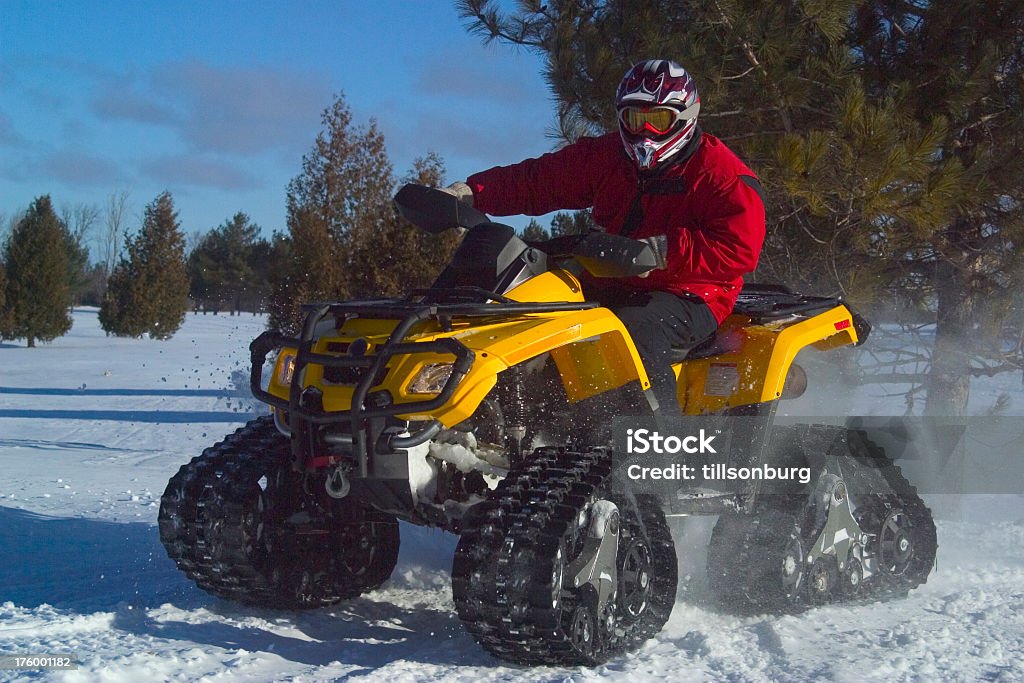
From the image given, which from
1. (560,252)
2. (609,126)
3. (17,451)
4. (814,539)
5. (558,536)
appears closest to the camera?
(558,536)

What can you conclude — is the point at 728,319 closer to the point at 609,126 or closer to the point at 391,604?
the point at 391,604

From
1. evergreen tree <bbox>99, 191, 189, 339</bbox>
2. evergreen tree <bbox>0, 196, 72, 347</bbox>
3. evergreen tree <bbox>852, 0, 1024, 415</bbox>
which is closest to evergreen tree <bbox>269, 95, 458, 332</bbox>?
evergreen tree <bbox>852, 0, 1024, 415</bbox>

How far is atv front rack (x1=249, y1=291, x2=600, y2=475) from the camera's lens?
10.9 ft

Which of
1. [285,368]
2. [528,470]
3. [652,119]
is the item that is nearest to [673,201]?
[652,119]

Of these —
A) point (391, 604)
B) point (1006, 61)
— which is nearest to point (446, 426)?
point (391, 604)

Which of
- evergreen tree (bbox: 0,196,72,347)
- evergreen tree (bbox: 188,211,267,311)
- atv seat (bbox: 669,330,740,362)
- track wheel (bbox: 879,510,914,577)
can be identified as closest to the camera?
atv seat (bbox: 669,330,740,362)

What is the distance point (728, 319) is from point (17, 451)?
7411 millimetres

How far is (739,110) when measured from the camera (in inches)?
279

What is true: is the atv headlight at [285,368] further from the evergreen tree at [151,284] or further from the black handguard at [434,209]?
the evergreen tree at [151,284]

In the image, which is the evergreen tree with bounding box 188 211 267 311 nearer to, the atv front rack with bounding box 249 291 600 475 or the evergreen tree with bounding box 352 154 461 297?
the evergreen tree with bounding box 352 154 461 297

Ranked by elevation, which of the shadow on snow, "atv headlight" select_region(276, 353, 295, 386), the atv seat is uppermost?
the atv seat

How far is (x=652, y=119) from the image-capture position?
427 centimetres

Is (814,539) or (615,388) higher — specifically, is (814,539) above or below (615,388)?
Answer: below

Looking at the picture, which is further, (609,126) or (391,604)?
(609,126)
